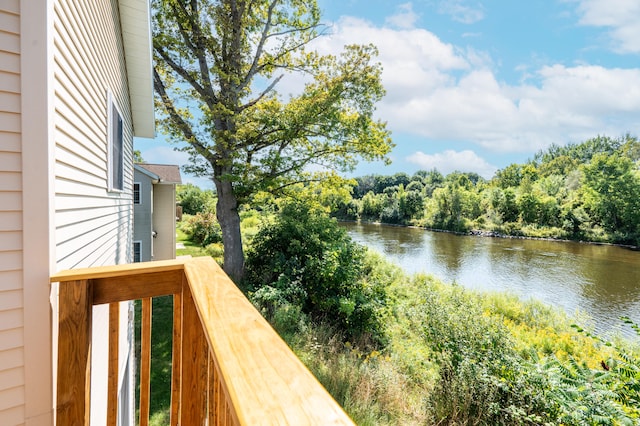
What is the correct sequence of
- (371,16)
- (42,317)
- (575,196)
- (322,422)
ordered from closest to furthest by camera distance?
(322,422) < (42,317) < (371,16) < (575,196)

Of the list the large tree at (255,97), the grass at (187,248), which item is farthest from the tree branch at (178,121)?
the grass at (187,248)

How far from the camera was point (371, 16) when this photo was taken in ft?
59.0

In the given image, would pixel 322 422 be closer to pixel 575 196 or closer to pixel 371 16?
pixel 371 16

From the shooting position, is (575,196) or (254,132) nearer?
(254,132)

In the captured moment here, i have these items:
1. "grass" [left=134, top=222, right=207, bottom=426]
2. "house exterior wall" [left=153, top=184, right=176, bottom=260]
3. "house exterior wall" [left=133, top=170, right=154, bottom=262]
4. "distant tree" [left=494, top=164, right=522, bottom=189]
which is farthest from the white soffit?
"distant tree" [left=494, top=164, right=522, bottom=189]

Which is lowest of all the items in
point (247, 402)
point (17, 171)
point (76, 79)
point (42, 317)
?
point (42, 317)

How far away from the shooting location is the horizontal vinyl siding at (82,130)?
1872 mm

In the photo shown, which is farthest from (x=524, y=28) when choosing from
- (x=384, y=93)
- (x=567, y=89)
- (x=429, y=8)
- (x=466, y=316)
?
(x=567, y=89)

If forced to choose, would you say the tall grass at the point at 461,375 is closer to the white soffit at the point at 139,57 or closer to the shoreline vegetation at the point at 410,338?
the shoreline vegetation at the point at 410,338

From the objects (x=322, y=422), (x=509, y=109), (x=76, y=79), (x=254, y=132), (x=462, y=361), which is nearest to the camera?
(x=322, y=422)

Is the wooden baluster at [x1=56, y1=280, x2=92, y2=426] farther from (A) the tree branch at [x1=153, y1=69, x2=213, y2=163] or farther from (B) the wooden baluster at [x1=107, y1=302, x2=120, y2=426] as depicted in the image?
(A) the tree branch at [x1=153, y1=69, x2=213, y2=163]

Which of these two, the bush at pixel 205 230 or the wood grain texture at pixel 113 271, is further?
the bush at pixel 205 230

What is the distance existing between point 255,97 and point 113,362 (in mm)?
9906

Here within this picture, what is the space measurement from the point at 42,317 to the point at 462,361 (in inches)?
205
